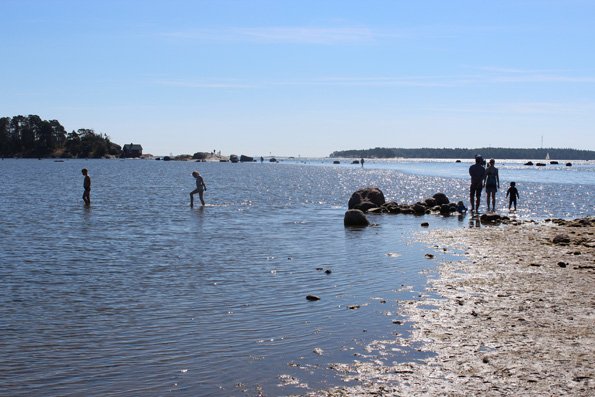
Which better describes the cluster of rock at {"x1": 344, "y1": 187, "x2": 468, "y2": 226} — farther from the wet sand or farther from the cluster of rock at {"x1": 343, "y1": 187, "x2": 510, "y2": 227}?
the wet sand

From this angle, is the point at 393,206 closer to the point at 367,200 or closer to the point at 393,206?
the point at 393,206

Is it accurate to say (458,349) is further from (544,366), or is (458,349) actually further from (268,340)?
(268,340)

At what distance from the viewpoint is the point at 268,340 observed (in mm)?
10039

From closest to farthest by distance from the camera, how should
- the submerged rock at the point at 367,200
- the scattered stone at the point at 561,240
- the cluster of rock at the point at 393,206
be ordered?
the scattered stone at the point at 561,240, the cluster of rock at the point at 393,206, the submerged rock at the point at 367,200

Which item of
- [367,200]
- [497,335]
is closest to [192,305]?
[497,335]

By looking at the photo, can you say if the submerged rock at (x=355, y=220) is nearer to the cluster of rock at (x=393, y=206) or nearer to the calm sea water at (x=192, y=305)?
the calm sea water at (x=192, y=305)

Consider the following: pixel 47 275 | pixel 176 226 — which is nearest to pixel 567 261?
pixel 47 275

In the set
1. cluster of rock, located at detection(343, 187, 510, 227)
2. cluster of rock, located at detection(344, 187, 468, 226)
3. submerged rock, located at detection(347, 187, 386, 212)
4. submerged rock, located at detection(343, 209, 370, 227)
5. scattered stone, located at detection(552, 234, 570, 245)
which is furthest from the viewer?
submerged rock, located at detection(347, 187, 386, 212)

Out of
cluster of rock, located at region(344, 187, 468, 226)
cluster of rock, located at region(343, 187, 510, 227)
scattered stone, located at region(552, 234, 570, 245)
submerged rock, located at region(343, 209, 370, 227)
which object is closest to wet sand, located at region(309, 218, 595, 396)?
scattered stone, located at region(552, 234, 570, 245)

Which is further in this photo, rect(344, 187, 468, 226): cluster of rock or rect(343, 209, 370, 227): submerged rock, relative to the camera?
rect(344, 187, 468, 226): cluster of rock

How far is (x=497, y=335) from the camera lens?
389 inches

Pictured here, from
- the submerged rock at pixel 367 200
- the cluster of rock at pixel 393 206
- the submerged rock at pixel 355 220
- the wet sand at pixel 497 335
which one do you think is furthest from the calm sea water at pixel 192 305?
the submerged rock at pixel 367 200

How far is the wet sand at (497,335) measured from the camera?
775cm

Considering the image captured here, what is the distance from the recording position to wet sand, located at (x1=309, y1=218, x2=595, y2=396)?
7.75m
